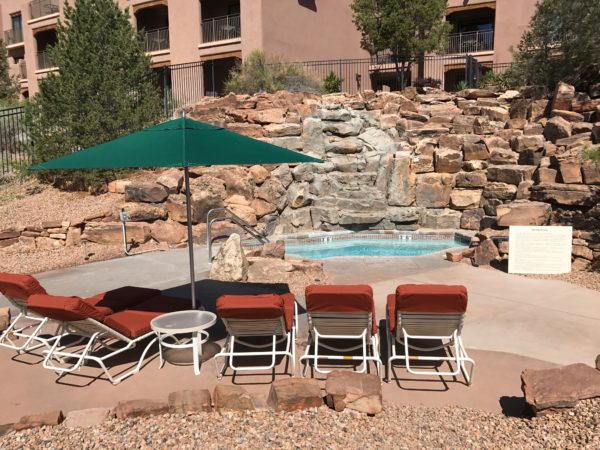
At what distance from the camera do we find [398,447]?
3752 millimetres

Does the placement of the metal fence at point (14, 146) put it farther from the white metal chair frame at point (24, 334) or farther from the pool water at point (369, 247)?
the white metal chair frame at point (24, 334)

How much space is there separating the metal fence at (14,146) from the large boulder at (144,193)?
5306 millimetres

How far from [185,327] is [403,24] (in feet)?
64.8

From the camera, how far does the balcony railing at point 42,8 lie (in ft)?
113

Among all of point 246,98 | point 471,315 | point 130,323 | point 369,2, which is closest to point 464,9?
point 369,2

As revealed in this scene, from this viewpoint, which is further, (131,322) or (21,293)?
(21,293)

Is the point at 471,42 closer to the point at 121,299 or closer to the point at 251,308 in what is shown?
the point at 121,299

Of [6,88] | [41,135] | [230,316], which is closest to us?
[230,316]

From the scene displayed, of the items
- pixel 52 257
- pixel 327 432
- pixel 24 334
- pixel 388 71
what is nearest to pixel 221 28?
pixel 388 71

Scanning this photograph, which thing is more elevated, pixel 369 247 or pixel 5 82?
pixel 5 82

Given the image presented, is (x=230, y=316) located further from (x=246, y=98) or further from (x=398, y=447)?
(x=246, y=98)

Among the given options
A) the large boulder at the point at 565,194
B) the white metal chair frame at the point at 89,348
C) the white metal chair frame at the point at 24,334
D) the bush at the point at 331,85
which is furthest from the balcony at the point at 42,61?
the white metal chair frame at the point at 89,348

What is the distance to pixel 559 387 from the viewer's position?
415cm

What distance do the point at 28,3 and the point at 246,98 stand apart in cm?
2523
